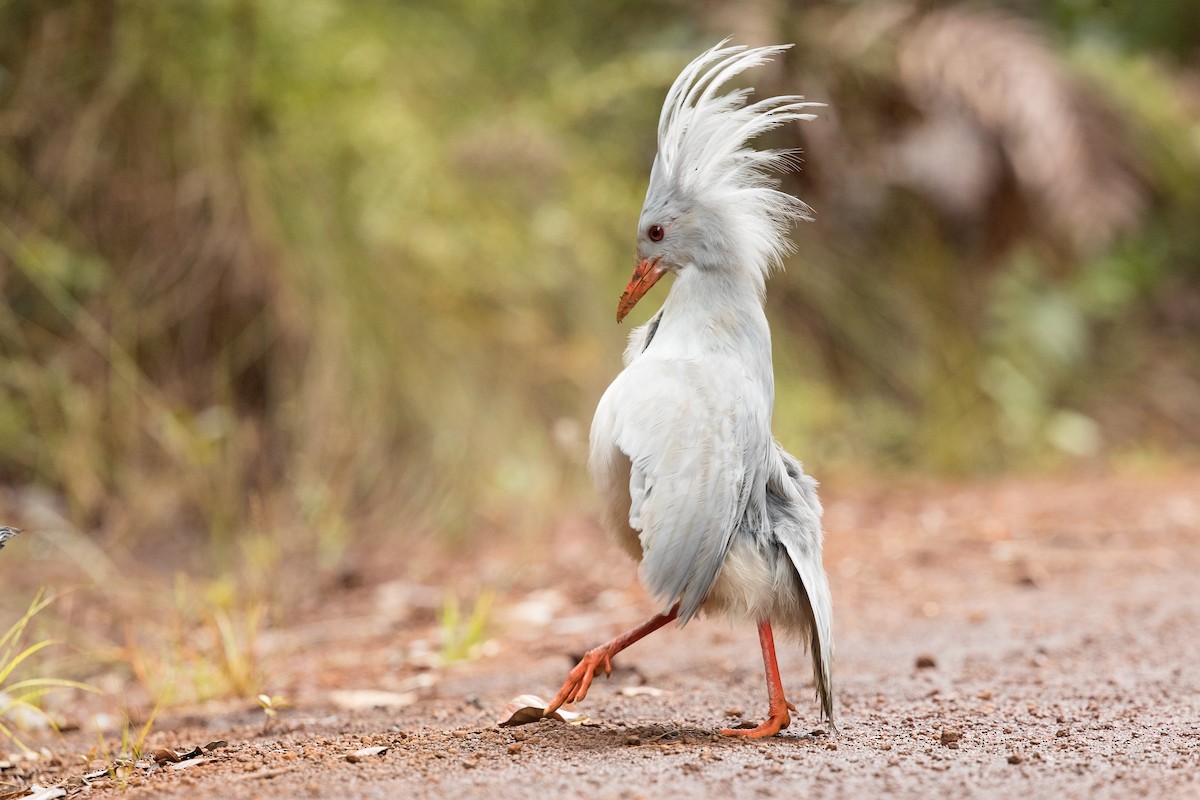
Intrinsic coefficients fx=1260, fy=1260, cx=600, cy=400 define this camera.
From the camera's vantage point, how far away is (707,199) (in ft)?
8.74

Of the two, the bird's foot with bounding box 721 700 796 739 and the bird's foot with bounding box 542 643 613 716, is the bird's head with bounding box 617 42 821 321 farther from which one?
the bird's foot with bounding box 721 700 796 739

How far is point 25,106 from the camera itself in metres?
5.50

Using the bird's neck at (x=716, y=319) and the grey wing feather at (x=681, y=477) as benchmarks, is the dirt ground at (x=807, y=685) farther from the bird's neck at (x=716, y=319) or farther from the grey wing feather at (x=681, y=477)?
the bird's neck at (x=716, y=319)

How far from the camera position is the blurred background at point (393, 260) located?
5.41m

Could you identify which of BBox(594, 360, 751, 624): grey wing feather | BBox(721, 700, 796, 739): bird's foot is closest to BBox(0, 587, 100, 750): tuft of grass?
BBox(594, 360, 751, 624): grey wing feather

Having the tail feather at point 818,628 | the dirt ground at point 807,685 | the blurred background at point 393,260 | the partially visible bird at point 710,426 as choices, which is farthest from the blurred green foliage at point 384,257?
the tail feather at point 818,628

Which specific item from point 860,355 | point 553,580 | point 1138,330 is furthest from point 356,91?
point 1138,330

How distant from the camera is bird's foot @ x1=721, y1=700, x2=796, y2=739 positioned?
245 centimetres

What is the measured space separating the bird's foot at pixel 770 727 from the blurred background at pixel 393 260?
2.28 metres

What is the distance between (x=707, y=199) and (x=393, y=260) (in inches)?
133

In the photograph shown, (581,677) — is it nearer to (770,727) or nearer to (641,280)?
(770,727)

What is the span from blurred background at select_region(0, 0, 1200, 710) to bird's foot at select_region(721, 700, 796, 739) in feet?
7.49

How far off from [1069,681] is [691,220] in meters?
1.45

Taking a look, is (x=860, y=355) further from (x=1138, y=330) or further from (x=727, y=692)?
(x=727, y=692)
